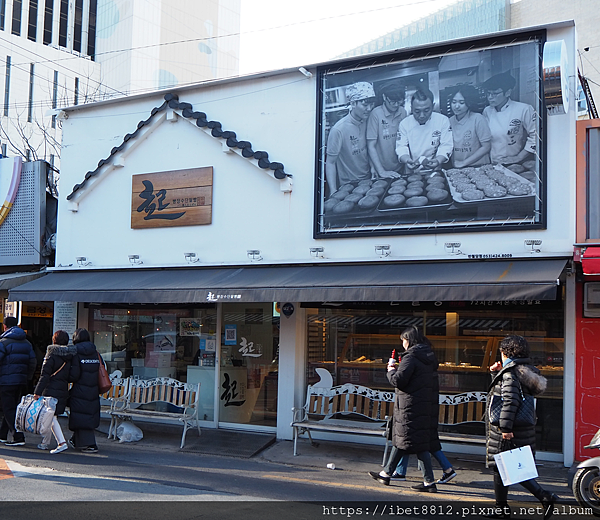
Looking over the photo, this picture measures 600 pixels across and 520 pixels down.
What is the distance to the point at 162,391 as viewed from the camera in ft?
34.7

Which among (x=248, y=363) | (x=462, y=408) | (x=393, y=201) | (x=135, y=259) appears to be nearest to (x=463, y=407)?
(x=462, y=408)

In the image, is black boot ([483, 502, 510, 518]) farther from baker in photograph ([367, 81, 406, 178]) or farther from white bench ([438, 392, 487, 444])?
baker in photograph ([367, 81, 406, 178])

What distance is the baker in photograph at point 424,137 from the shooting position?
9.23 meters

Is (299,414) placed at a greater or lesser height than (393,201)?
lesser

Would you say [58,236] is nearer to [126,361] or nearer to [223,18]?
[126,361]

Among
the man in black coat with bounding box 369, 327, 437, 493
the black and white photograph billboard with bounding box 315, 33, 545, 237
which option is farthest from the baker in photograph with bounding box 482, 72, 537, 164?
the man in black coat with bounding box 369, 327, 437, 493

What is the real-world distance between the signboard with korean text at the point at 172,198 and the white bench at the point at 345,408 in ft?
11.3

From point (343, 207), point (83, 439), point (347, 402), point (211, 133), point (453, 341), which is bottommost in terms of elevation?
point (83, 439)

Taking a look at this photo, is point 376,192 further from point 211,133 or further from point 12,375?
point 12,375

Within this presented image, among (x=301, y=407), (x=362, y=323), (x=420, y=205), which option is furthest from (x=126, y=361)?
(x=420, y=205)

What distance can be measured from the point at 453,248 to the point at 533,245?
104 cm

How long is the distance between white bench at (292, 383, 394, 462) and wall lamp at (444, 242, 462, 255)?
7.38 feet

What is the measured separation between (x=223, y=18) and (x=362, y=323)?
170ft

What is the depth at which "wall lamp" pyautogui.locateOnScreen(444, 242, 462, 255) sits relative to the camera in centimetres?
890
